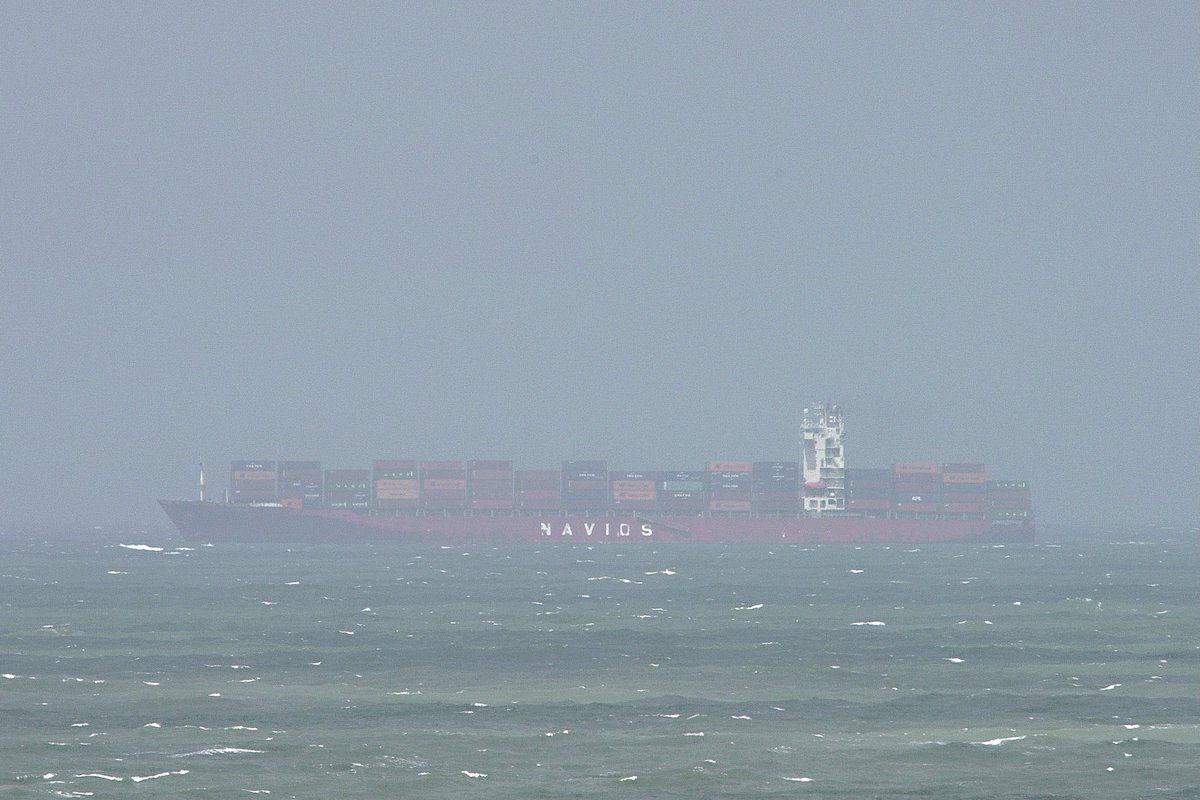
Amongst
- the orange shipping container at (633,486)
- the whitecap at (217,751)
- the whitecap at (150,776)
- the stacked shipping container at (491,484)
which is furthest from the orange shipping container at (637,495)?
the whitecap at (150,776)

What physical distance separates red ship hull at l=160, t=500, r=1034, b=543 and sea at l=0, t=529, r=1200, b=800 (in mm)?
69022

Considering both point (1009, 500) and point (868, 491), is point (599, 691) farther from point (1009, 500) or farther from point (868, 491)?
point (1009, 500)

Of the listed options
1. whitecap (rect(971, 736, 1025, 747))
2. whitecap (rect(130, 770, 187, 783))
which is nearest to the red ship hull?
whitecap (rect(971, 736, 1025, 747))

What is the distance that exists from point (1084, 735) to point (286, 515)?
436 feet

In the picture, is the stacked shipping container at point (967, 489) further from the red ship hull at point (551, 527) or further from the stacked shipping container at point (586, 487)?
the stacked shipping container at point (586, 487)

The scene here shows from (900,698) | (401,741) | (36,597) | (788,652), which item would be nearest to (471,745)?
(401,741)

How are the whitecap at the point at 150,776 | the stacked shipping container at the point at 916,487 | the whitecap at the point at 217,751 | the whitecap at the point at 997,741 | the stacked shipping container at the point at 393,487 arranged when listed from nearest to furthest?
1. the whitecap at the point at 150,776
2. the whitecap at the point at 217,751
3. the whitecap at the point at 997,741
4. the stacked shipping container at the point at 393,487
5. the stacked shipping container at the point at 916,487

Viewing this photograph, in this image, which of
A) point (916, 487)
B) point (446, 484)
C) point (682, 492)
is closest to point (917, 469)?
point (916, 487)

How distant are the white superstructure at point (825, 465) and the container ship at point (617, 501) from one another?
0.14 m

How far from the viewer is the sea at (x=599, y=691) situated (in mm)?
34000

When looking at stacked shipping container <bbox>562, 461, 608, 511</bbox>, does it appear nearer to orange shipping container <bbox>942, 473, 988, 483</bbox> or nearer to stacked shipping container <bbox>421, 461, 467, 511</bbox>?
stacked shipping container <bbox>421, 461, 467, 511</bbox>

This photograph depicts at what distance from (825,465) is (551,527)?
28.8 meters

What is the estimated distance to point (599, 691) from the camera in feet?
156

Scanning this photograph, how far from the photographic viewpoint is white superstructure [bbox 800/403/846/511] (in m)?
172
